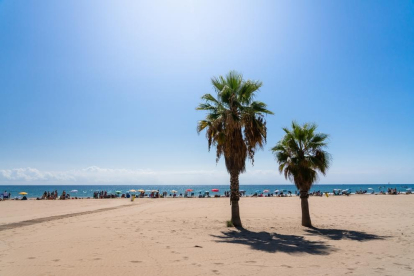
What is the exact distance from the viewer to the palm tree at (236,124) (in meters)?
14.6

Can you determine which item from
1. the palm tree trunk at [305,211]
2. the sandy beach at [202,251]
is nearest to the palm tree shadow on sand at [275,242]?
the sandy beach at [202,251]

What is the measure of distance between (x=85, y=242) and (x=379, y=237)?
12004mm

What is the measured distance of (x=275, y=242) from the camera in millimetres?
10906

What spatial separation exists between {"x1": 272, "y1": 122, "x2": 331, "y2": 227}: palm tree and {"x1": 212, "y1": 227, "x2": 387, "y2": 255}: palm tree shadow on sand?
2.36 m

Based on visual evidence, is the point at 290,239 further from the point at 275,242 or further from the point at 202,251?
the point at 202,251

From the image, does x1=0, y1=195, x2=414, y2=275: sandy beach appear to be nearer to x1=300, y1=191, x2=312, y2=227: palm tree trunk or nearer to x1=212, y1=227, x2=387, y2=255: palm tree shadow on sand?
x1=212, y1=227, x2=387, y2=255: palm tree shadow on sand

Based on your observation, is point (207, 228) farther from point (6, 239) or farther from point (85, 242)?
point (6, 239)

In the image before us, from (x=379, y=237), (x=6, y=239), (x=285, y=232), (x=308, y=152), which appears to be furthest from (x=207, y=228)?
(x=6, y=239)

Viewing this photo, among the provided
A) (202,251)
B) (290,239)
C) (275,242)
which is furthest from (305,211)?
(202,251)

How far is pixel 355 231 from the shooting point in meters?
13.5

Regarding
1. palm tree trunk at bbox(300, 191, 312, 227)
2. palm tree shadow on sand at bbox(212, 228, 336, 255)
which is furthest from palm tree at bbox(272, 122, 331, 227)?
palm tree shadow on sand at bbox(212, 228, 336, 255)

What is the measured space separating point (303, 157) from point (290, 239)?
4940mm

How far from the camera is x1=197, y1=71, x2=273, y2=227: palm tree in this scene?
47.8 ft

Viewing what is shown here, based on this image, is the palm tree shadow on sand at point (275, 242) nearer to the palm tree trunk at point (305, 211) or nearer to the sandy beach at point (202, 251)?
the sandy beach at point (202, 251)
